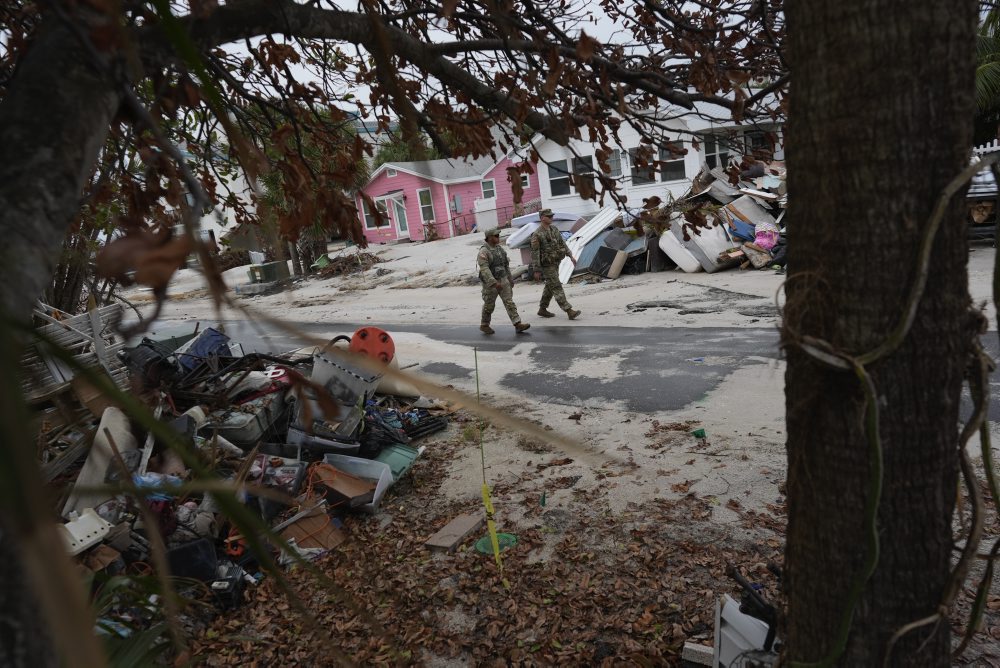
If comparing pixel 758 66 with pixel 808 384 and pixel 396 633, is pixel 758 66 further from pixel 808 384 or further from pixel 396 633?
pixel 396 633

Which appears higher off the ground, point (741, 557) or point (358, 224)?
point (358, 224)

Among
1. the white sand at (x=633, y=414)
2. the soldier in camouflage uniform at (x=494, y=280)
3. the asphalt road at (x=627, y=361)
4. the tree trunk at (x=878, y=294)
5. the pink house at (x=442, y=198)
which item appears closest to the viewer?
the tree trunk at (x=878, y=294)

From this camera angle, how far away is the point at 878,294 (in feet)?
4.55

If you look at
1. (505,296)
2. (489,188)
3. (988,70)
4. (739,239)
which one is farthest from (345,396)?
(489,188)

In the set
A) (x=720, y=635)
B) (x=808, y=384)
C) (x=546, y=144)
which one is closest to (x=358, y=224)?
(x=808, y=384)

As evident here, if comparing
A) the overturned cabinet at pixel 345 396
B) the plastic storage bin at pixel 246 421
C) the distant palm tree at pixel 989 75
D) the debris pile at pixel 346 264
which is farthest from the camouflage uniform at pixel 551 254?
the debris pile at pixel 346 264

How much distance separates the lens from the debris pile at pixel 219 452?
182 inches

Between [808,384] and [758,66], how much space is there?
3.15 meters

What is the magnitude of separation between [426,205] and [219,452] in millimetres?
33656

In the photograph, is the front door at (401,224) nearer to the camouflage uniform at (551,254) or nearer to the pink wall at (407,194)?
the pink wall at (407,194)

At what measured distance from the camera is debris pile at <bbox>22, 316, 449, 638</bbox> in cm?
462

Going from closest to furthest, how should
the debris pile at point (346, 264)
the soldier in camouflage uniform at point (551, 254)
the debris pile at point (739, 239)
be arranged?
1. the soldier in camouflage uniform at point (551, 254)
2. the debris pile at point (739, 239)
3. the debris pile at point (346, 264)

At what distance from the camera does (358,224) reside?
289 cm

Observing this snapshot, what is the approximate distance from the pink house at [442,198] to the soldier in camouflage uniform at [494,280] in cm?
2424
